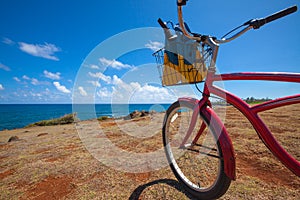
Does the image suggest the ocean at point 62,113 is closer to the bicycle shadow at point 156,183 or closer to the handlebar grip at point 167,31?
the bicycle shadow at point 156,183

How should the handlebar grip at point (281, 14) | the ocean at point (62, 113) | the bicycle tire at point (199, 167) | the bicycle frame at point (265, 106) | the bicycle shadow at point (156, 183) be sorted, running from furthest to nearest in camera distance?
the ocean at point (62, 113) < the bicycle shadow at point (156, 183) < the bicycle tire at point (199, 167) < the handlebar grip at point (281, 14) < the bicycle frame at point (265, 106)

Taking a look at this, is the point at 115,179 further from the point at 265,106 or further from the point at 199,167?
the point at 265,106

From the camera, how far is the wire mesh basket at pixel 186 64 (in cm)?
176

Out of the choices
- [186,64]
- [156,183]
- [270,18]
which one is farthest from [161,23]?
[156,183]

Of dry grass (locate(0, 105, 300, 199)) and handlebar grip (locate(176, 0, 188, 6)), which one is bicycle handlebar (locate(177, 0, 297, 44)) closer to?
handlebar grip (locate(176, 0, 188, 6))

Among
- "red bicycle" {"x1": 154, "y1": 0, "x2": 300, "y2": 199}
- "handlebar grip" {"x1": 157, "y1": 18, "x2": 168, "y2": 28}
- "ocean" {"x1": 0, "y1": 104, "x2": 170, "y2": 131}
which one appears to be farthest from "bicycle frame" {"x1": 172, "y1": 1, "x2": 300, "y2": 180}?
"ocean" {"x1": 0, "y1": 104, "x2": 170, "y2": 131}

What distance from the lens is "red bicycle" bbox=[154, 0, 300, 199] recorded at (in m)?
1.26

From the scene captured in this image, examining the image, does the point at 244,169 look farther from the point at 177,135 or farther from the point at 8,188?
the point at 8,188

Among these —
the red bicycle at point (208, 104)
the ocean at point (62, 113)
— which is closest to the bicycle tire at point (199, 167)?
the red bicycle at point (208, 104)

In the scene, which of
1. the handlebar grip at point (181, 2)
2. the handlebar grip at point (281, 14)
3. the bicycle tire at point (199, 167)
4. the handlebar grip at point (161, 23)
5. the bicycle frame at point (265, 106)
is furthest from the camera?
the handlebar grip at point (161, 23)

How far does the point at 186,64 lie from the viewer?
1.86 meters

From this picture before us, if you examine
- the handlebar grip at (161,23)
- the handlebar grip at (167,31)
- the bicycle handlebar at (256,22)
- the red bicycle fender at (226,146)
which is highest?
the handlebar grip at (161,23)

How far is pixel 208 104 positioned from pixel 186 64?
62cm

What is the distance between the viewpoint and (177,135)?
3.94 m
